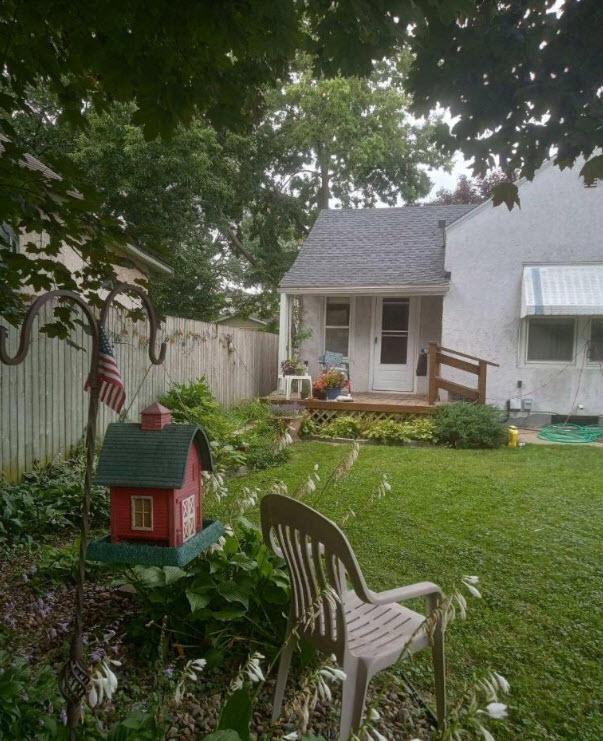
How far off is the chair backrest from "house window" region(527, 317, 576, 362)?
30.8 ft

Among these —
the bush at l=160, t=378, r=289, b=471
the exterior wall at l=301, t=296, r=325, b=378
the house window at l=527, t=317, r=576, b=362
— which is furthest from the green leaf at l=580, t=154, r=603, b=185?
the exterior wall at l=301, t=296, r=325, b=378

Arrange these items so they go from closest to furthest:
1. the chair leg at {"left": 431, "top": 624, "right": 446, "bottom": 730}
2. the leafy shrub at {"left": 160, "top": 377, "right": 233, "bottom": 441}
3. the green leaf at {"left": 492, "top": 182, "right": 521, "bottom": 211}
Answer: the chair leg at {"left": 431, "top": 624, "right": 446, "bottom": 730}
the green leaf at {"left": 492, "top": 182, "right": 521, "bottom": 211}
the leafy shrub at {"left": 160, "top": 377, "right": 233, "bottom": 441}

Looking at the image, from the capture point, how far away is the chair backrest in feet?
6.21

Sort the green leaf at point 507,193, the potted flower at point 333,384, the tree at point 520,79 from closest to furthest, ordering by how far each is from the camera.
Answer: the tree at point 520,79 < the green leaf at point 507,193 < the potted flower at point 333,384

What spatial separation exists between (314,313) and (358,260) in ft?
5.18

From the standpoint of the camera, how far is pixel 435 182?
22828 millimetres

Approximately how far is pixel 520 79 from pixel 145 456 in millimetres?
3035

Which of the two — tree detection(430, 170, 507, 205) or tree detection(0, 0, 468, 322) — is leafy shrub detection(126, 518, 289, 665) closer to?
tree detection(0, 0, 468, 322)

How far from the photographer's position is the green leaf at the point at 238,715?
158 cm

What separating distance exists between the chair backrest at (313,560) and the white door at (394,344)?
9427 mm

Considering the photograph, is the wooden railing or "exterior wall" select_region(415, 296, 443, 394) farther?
"exterior wall" select_region(415, 296, 443, 394)

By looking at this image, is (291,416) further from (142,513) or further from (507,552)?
(142,513)

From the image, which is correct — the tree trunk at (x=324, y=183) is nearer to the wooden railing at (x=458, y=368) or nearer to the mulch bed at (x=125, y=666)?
the wooden railing at (x=458, y=368)

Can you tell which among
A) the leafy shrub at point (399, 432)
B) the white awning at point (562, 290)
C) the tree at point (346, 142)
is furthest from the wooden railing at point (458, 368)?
the tree at point (346, 142)
